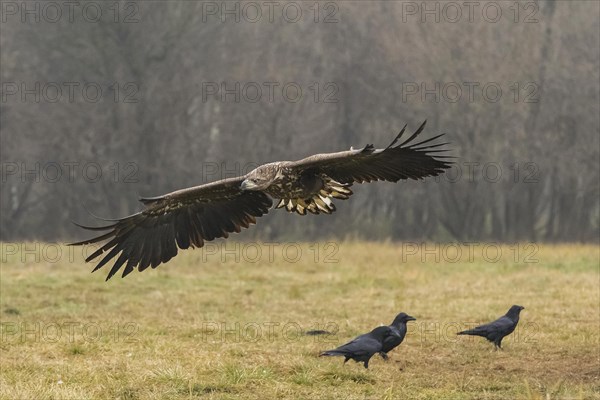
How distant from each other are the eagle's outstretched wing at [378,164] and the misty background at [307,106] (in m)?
22.5

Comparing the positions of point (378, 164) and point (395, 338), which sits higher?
point (378, 164)

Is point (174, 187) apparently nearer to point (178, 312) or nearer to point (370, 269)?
point (370, 269)

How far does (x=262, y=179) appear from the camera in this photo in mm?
9453

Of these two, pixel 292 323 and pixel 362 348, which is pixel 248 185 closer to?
pixel 362 348

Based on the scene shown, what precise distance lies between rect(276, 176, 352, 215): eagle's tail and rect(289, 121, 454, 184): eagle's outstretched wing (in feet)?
0.22

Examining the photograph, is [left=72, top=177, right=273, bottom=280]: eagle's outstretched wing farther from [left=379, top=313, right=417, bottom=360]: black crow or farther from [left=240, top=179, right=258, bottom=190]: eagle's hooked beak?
[left=379, top=313, right=417, bottom=360]: black crow

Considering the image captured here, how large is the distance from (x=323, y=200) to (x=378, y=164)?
855 mm

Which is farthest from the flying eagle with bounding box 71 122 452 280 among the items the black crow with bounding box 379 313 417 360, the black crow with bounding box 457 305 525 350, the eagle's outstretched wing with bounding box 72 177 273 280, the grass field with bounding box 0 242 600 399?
the black crow with bounding box 457 305 525 350

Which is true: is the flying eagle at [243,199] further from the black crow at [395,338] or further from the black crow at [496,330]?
the black crow at [496,330]

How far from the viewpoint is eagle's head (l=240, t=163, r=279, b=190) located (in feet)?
30.9

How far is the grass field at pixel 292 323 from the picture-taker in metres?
9.02

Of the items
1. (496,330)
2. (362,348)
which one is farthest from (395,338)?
(496,330)

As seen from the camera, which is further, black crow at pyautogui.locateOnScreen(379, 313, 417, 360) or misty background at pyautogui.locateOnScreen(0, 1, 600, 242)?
misty background at pyautogui.locateOnScreen(0, 1, 600, 242)

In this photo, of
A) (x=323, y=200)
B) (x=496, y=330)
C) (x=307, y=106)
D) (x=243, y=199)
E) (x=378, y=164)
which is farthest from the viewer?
(x=307, y=106)
